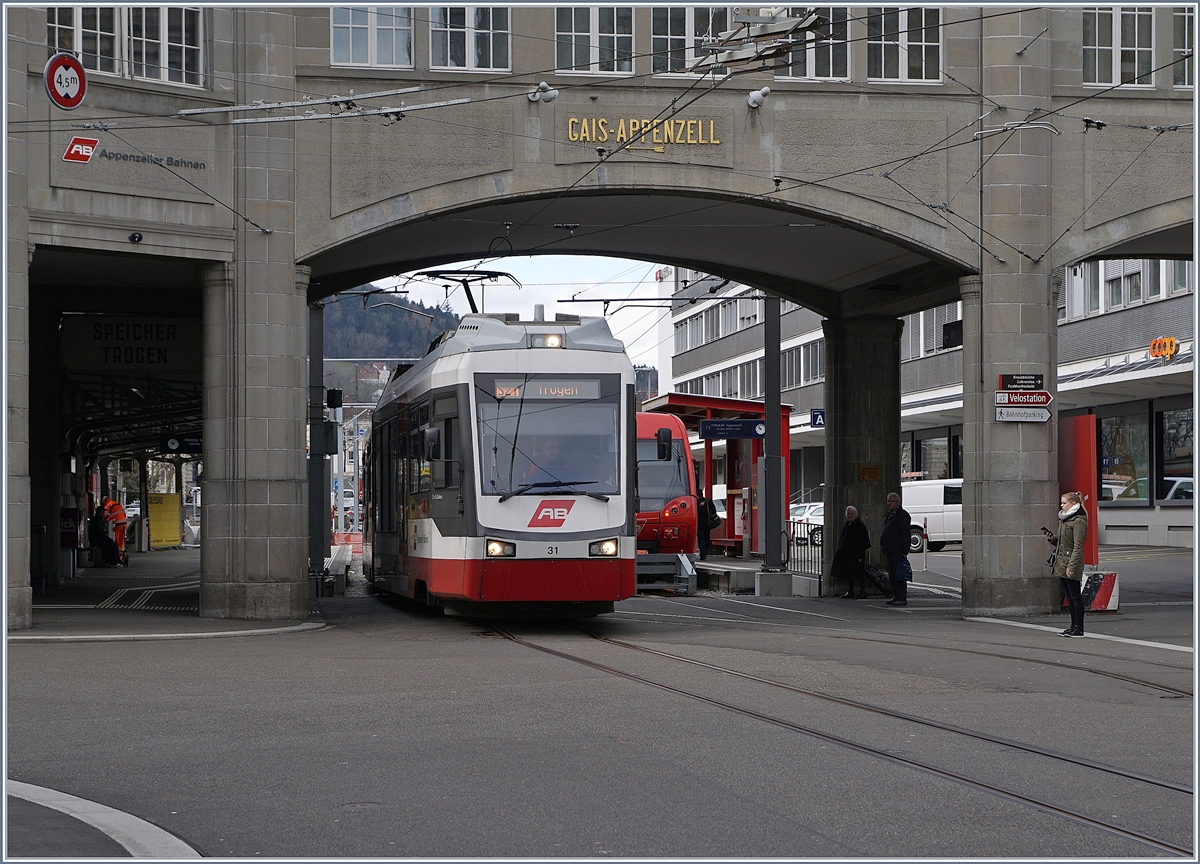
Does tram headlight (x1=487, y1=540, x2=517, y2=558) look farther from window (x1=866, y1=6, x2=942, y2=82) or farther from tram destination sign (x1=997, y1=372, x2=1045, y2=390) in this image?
window (x1=866, y1=6, x2=942, y2=82)

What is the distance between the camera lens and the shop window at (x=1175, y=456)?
41.9 meters

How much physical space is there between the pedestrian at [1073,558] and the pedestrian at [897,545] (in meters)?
5.60

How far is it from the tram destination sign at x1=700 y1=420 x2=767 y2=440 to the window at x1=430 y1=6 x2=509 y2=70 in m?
10.4

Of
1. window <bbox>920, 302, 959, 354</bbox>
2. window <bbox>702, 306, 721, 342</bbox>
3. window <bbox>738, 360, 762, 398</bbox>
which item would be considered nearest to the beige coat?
window <bbox>920, 302, 959, 354</bbox>

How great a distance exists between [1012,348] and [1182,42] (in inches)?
202

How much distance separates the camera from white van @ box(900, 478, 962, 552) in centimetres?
4984

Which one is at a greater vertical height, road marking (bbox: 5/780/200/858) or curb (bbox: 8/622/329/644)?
road marking (bbox: 5/780/200/858)

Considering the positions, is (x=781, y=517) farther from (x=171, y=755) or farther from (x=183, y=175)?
(x=171, y=755)

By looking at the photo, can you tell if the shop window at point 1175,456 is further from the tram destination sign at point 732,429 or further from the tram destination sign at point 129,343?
the tram destination sign at point 129,343

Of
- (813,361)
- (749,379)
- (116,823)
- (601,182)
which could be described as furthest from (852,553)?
(749,379)

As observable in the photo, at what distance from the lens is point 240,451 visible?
66.7 feet

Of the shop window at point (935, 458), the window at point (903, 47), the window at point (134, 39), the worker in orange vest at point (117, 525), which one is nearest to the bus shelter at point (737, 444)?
the window at point (903, 47)

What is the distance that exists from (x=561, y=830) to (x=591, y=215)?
17830mm

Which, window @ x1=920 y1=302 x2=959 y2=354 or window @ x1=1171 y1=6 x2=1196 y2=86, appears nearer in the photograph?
window @ x1=1171 y1=6 x2=1196 y2=86
